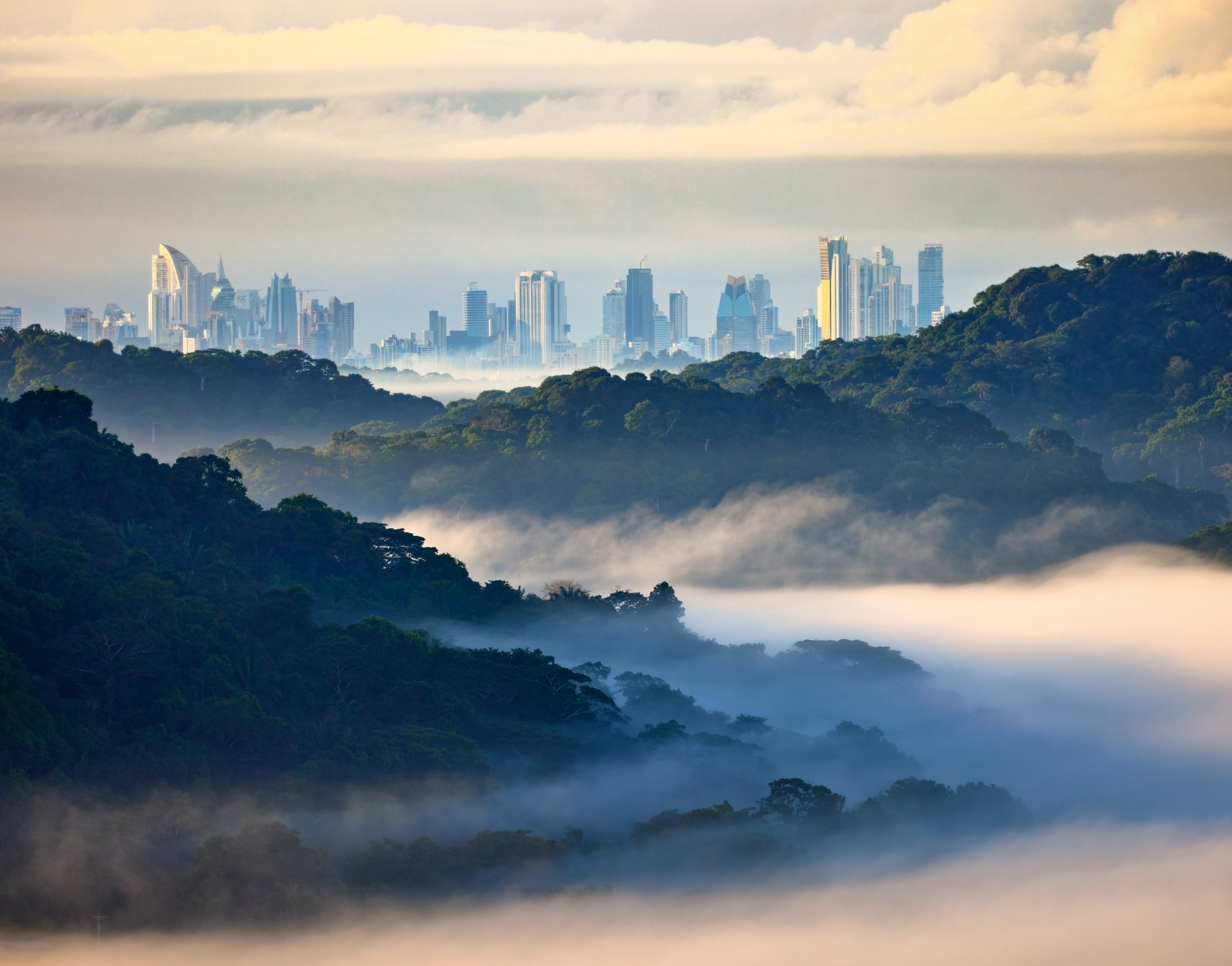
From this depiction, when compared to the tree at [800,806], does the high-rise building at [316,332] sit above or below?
above

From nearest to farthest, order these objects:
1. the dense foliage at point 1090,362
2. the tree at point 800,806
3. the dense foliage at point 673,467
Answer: the tree at point 800,806
the dense foliage at point 673,467
the dense foliage at point 1090,362

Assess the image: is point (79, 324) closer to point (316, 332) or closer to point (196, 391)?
point (316, 332)

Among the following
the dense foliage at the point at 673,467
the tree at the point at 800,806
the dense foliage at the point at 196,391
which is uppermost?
the dense foliage at the point at 196,391

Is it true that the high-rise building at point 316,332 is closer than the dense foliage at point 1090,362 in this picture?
No

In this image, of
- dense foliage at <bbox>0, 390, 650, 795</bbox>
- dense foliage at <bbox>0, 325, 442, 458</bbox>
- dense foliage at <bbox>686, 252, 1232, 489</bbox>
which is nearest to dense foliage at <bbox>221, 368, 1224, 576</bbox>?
dense foliage at <bbox>0, 325, 442, 458</bbox>

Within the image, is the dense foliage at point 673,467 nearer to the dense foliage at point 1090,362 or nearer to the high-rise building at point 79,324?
the dense foliage at point 1090,362

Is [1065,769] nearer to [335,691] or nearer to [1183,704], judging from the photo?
[1183,704]

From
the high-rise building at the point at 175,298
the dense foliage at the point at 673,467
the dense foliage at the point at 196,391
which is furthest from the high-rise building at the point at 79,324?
the dense foliage at the point at 673,467

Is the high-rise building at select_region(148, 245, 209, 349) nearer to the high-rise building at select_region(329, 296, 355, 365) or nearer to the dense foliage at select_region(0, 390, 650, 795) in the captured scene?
the high-rise building at select_region(329, 296, 355, 365)
